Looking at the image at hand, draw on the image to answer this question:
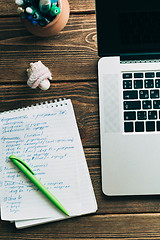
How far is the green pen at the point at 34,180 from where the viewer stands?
0.64 m

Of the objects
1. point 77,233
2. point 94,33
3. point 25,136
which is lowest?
point 77,233

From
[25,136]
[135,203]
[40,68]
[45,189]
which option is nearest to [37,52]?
[40,68]

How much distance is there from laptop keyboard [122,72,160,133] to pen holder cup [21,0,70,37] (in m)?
0.21

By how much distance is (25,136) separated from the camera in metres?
0.66

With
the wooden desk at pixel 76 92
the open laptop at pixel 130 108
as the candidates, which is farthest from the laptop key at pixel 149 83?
the wooden desk at pixel 76 92

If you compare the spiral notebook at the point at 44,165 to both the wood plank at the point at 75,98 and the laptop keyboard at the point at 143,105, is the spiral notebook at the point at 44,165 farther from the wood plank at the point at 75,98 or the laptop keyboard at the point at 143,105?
the laptop keyboard at the point at 143,105

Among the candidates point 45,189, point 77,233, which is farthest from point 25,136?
point 77,233

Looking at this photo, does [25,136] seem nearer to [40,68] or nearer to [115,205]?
[40,68]

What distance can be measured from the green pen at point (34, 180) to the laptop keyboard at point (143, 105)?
235 mm

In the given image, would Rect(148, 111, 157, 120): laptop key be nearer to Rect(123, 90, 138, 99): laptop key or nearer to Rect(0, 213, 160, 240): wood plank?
Rect(123, 90, 138, 99): laptop key

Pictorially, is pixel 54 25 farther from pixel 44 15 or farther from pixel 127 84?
pixel 127 84

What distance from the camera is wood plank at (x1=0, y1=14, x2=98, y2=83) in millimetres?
659

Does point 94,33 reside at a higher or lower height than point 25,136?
higher

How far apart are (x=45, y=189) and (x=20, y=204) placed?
0.25 ft
